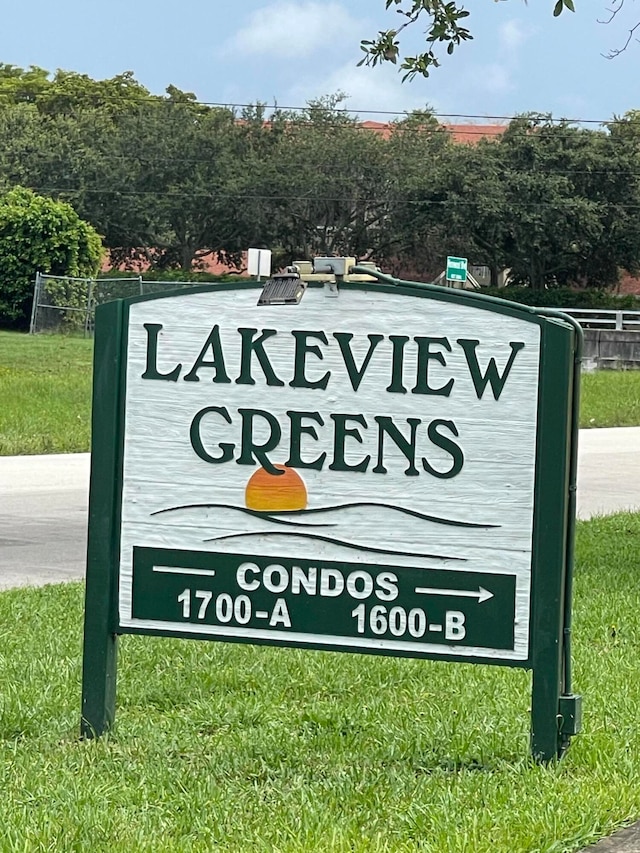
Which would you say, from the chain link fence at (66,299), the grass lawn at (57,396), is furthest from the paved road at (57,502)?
the chain link fence at (66,299)

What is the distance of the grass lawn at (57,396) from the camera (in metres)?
17.4

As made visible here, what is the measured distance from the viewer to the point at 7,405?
20.2 meters

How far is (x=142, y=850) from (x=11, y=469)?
11.8m

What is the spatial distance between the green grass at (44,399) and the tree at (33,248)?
492 inches

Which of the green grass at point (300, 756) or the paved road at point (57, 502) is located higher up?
the green grass at point (300, 756)

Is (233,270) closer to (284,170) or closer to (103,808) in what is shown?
(284,170)

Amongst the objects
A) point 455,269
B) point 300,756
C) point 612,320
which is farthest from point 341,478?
point 612,320

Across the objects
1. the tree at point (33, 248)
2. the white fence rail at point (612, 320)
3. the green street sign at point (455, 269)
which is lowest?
the white fence rail at point (612, 320)

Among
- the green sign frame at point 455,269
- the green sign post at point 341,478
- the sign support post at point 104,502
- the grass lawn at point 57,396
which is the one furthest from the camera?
the green sign frame at point 455,269

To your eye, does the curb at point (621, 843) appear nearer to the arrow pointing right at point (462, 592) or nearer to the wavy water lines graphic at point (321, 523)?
the arrow pointing right at point (462, 592)

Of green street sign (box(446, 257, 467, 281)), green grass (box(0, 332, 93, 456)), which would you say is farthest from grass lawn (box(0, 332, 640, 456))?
green street sign (box(446, 257, 467, 281))

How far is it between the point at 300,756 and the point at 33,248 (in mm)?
43701

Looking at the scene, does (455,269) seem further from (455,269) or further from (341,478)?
(341,478)

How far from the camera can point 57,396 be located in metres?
21.8
